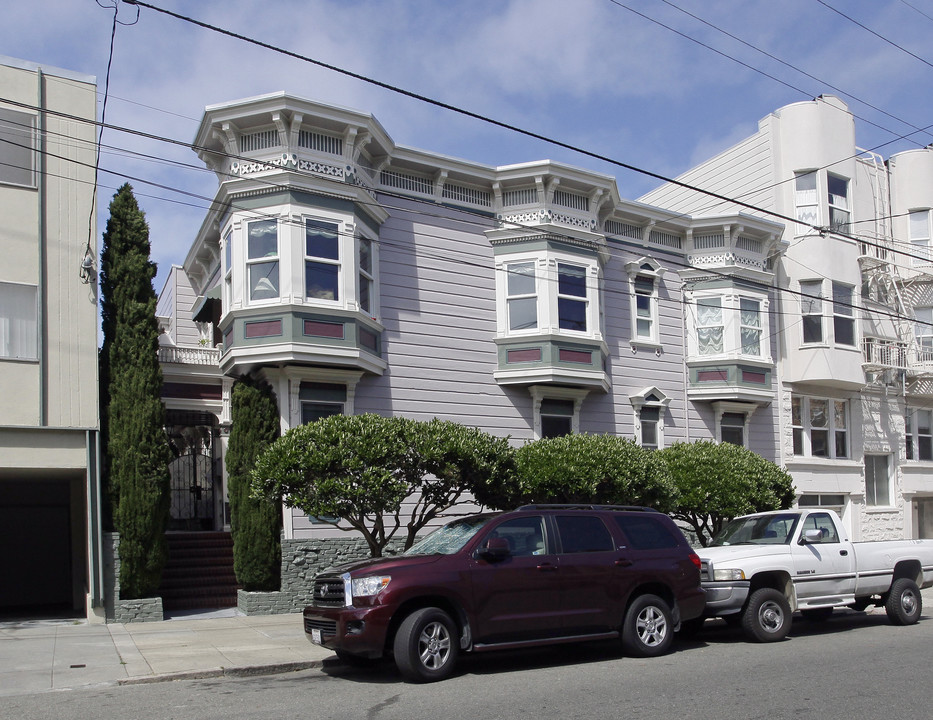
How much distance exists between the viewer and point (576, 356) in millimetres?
19406

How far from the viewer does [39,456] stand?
14.3 m

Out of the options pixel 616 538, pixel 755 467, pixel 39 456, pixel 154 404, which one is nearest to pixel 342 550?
pixel 154 404

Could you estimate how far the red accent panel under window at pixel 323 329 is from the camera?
16.3 meters

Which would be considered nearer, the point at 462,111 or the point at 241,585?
the point at 462,111

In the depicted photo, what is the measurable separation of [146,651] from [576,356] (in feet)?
35.3

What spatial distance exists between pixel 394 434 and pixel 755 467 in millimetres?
8259

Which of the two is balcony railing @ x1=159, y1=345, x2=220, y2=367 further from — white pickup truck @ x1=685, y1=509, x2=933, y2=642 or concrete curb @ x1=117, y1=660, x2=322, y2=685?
white pickup truck @ x1=685, y1=509, x2=933, y2=642

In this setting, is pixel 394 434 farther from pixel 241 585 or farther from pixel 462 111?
pixel 241 585

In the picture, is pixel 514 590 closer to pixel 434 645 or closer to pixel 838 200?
pixel 434 645

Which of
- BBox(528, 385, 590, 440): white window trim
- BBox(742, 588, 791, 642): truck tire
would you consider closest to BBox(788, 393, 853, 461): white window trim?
BBox(528, 385, 590, 440): white window trim

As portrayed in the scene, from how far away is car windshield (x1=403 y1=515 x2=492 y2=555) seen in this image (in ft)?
33.5

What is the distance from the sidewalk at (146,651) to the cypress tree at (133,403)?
4.10 ft

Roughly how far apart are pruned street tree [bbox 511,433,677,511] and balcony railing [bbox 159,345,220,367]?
719 centimetres

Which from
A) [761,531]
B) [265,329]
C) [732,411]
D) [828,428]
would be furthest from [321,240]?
[828,428]
